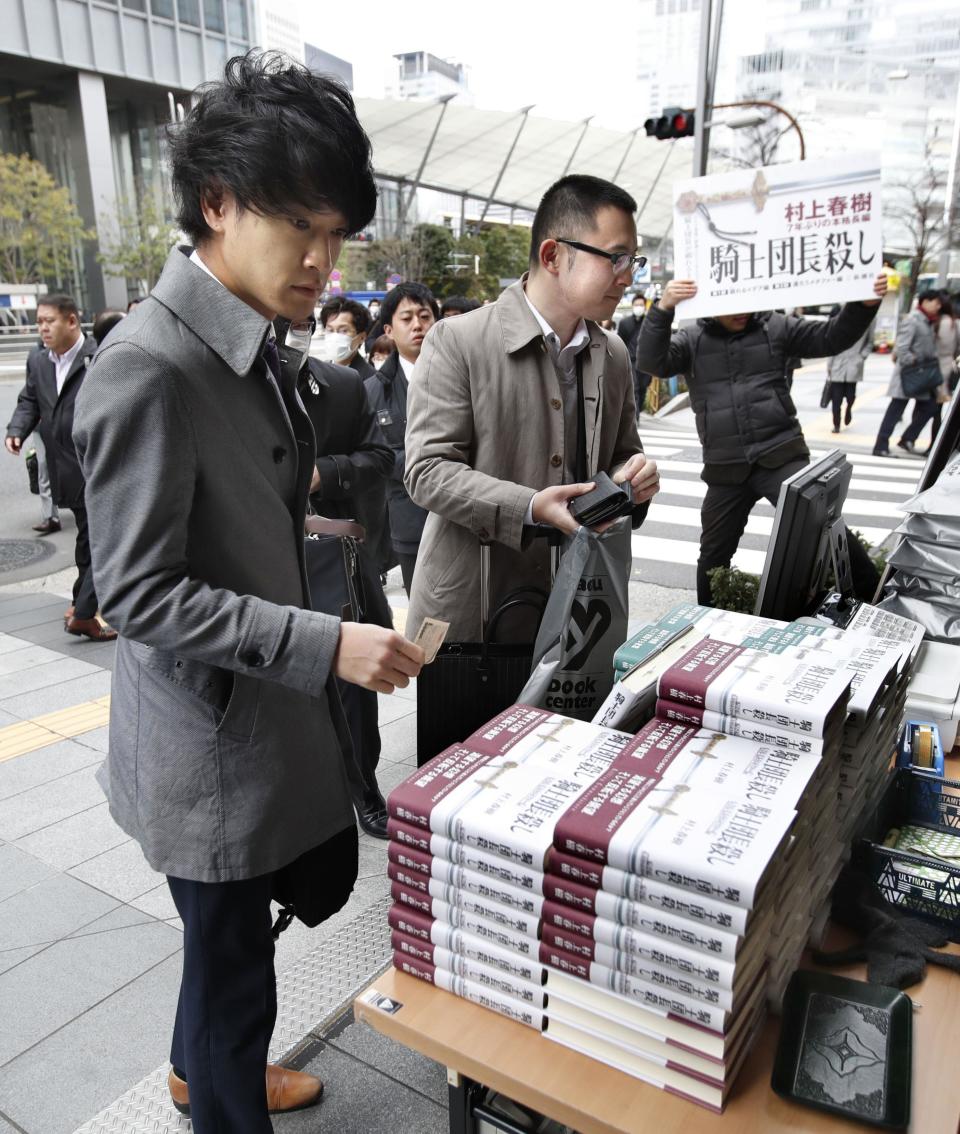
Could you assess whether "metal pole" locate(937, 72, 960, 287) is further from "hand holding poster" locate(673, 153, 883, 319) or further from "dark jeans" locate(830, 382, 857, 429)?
"hand holding poster" locate(673, 153, 883, 319)

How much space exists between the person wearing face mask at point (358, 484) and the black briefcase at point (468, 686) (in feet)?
2.01

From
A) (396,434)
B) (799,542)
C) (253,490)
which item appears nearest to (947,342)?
(396,434)

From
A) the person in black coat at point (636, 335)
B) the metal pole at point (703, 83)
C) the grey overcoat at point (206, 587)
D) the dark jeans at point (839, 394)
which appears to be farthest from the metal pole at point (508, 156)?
the grey overcoat at point (206, 587)

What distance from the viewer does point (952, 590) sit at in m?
2.31

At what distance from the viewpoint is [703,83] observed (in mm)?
8555

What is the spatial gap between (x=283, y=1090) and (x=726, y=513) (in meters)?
3.41

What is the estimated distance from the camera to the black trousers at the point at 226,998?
4.85 feet

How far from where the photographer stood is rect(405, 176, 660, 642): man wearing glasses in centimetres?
214

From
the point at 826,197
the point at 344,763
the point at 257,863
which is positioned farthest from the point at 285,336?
the point at 826,197

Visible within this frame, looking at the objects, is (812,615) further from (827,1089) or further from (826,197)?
(826,197)

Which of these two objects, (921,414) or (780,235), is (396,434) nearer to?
(780,235)

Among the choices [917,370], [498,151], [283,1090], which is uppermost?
[498,151]

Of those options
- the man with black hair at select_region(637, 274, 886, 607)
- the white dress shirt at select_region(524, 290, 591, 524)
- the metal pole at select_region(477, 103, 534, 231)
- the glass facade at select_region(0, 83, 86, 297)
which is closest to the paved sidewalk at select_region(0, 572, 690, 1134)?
the white dress shirt at select_region(524, 290, 591, 524)

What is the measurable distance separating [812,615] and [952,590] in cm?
46
